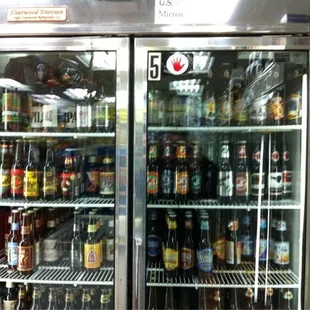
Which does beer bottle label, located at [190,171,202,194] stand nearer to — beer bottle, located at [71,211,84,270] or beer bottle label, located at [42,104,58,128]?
beer bottle, located at [71,211,84,270]

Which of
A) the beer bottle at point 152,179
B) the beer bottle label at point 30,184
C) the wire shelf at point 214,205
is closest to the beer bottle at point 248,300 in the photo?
the wire shelf at point 214,205

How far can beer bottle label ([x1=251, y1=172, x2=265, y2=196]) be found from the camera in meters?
1.64

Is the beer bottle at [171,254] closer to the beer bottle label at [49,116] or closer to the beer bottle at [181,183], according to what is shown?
the beer bottle at [181,183]

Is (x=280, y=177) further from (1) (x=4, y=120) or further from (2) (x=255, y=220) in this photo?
(1) (x=4, y=120)

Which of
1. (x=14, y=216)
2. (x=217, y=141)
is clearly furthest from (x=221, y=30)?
(x=14, y=216)

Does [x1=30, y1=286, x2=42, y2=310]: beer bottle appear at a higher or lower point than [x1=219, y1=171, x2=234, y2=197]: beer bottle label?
lower

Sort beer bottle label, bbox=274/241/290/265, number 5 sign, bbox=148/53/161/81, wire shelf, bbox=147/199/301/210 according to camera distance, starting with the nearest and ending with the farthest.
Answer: number 5 sign, bbox=148/53/161/81 < wire shelf, bbox=147/199/301/210 < beer bottle label, bbox=274/241/290/265

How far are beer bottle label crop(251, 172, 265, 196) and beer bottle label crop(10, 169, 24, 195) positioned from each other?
1.25 m

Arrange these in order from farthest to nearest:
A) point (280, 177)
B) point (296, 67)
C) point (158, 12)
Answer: point (280, 177), point (296, 67), point (158, 12)

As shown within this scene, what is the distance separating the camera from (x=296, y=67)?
1.53 m

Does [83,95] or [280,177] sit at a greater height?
[83,95]

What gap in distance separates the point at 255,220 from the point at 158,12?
1.21m

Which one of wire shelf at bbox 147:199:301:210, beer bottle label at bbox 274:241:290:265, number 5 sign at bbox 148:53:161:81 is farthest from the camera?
Answer: beer bottle label at bbox 274:241:290:265

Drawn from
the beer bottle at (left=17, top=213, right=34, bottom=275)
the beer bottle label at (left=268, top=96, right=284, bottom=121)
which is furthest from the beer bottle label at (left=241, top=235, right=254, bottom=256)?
the beer bottle at (left=17, top=213, right=34, bottom=275)
